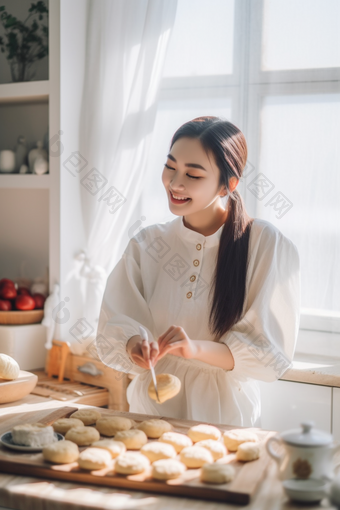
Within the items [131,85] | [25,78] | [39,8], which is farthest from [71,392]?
[39,8]

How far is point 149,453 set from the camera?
1208 mm

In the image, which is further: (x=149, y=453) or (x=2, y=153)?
(x=2, y=153)

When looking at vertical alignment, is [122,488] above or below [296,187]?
below

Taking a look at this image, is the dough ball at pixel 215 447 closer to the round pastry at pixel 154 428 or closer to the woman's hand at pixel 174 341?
the round pastry at pixel 154 428

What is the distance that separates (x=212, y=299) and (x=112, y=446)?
20.9 inches

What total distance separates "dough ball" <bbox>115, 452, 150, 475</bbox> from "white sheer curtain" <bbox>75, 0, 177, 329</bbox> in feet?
4.13

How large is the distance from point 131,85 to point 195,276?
1044 millimetres

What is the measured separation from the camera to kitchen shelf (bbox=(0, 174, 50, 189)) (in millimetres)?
2430

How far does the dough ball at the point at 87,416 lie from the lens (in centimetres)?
143

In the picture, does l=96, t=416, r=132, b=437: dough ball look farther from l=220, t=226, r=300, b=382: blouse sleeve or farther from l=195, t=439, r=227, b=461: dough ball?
l=220, t=226, r=300, b=382: blouse sleeve

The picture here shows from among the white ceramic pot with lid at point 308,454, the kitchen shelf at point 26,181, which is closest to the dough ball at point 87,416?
the white ceramic pot with lid at point 308,454

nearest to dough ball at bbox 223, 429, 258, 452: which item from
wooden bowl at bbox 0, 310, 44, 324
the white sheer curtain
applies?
the white sheer curtain

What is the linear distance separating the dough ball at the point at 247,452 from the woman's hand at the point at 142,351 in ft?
1.03

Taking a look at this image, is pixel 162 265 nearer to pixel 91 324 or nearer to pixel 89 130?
pixel 91 324
